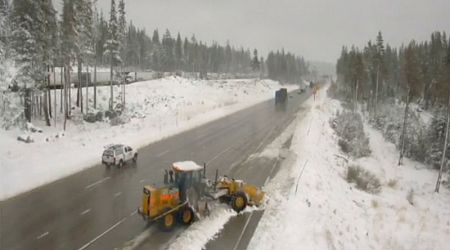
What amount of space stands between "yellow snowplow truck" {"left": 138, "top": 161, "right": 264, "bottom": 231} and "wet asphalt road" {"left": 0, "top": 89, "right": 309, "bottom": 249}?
80 cm

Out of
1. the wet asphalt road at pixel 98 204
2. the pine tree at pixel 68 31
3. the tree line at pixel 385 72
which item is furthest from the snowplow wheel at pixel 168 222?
the tree line at pixel 385 72

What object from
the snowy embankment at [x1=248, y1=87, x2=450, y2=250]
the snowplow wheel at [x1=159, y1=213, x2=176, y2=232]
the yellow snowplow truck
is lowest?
the snowy embankment at [x1=248, y1=87, x2=450, y2=250]

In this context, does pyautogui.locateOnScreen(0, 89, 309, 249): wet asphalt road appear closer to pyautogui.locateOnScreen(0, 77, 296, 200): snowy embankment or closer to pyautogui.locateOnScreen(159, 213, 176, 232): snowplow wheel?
pyautogui.locateOnScreen(159, 213, 176, 232): snowplow wheel

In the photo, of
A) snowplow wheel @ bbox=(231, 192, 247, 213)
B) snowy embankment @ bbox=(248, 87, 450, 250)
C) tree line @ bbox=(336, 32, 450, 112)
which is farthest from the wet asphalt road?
tree line @ bbox=(336, 32, 450, 112)

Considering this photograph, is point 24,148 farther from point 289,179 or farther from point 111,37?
point 111,37

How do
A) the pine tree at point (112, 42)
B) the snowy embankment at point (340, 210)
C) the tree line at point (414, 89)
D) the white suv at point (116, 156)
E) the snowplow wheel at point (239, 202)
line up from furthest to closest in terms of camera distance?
the pine tree at point (112, 42), the tree line at point (414, 89), the white suv at point (116, 156), the snowplow wheel at point (239, 202), the snowy embankment at point (340, 210)

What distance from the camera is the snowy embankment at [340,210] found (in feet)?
62.1

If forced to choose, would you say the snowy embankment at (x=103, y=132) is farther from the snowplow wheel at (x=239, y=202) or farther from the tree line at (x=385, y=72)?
the tree line at (x=385, y=72)

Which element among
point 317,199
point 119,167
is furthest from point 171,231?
point 119,167

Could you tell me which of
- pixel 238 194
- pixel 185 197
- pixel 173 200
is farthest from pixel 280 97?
pixel 173 200

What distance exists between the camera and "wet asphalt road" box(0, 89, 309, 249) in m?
16.8

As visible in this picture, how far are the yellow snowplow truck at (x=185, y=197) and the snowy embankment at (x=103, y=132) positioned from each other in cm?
936

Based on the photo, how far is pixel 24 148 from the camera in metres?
34.5

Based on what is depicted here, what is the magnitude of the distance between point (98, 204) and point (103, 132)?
72.7 ft
